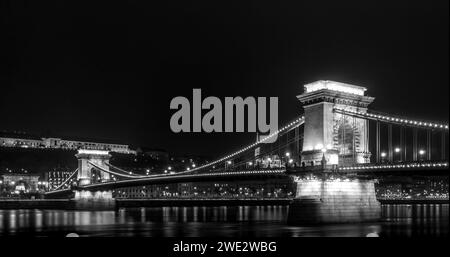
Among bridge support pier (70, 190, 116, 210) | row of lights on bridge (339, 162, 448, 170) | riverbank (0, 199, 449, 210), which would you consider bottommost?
riverbank (0, 199, 449, 210)

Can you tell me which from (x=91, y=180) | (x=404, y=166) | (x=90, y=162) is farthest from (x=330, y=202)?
(x=90, y=162)

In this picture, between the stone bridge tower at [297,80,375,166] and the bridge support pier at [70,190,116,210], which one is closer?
the stone bridge tower at [297,80,375,166]

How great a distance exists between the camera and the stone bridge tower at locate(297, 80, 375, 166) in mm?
46844

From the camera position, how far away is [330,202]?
45.4m

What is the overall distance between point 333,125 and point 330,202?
5.19m

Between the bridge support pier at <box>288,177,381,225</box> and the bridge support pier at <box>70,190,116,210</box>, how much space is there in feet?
176

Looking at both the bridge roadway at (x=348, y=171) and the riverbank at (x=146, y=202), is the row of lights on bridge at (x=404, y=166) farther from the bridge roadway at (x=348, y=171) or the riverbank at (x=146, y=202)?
the riverbank at (x=146, y=202)

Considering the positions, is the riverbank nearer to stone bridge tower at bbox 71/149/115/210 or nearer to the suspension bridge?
stone bridge tower at bbox 71/149/115/210

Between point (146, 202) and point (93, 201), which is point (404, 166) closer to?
point (93, 201)

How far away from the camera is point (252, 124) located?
43.0 m

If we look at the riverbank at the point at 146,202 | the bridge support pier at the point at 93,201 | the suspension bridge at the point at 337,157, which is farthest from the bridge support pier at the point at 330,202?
the riverbank at the point at 146,202

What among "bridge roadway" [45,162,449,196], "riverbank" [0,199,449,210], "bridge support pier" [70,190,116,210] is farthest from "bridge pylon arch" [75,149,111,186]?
"bridge roadway" [45,162,449,196]

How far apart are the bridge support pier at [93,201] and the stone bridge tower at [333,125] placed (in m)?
53.1

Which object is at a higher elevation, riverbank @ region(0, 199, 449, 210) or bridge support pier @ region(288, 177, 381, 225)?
bridge support pier @ region(288, 177, 381, 225)
